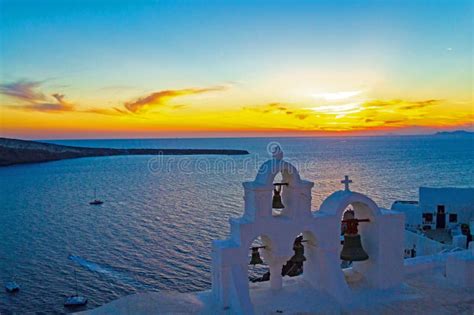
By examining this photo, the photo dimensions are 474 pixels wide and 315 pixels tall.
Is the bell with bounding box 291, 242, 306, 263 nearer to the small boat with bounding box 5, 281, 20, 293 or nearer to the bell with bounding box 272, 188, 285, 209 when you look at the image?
the bell with bounding box 272, 188, 285, 209

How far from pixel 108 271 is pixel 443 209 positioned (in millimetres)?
20638

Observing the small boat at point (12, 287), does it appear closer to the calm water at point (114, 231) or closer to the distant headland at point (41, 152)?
the calm water at point (114, 231)

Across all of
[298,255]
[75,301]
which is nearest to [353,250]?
[298,255]

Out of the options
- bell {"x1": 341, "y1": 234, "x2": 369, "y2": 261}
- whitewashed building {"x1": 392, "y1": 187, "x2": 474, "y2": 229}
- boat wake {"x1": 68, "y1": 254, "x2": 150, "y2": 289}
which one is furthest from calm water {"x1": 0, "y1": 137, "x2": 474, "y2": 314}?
bell {"x1": 341, "y1": 234, "x2": 369, "y2": 261}

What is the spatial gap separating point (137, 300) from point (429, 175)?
80832 millimetres

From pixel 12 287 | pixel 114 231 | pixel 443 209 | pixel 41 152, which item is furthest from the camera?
pixel 41 152

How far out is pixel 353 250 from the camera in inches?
428

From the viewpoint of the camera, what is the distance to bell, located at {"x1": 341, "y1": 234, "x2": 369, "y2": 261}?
35.5 feet

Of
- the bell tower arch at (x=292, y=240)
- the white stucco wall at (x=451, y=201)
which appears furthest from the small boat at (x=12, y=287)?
the white stucco wall at (x=451, y=201)

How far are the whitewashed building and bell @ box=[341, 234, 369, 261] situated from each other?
16.0 m

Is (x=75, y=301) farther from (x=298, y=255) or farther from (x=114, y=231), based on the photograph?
(x=298, y=255)

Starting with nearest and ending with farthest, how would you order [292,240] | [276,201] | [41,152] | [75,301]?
[292,240] → [276,201] → [75,301] → [41,152]

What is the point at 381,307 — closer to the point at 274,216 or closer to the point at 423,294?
the point at 423,294

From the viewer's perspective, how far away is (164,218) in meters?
42.5
